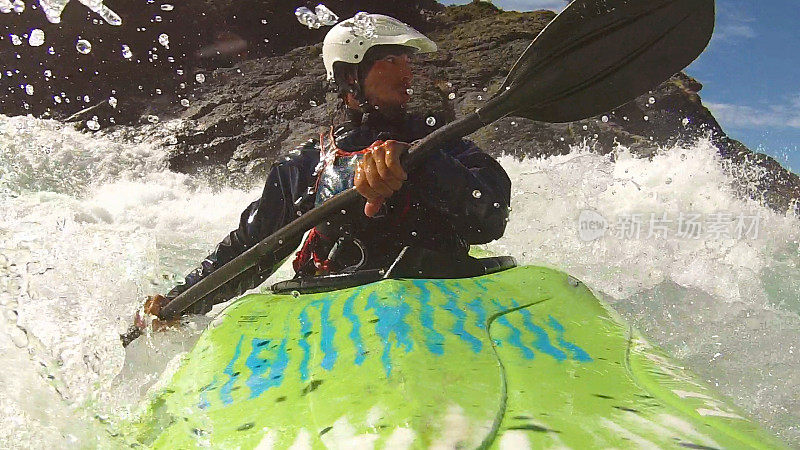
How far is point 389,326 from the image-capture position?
1.54 meters

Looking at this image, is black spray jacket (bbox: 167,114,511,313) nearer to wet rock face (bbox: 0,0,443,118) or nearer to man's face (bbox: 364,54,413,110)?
man's face (bbox: 364,54,413,110)

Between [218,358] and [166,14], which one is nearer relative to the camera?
[218,358]

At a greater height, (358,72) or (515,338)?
(358,72)

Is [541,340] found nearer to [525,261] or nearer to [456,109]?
[525,261]

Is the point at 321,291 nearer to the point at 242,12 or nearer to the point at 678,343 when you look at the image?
the point at 678,343

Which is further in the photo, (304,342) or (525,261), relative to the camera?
(525,261)

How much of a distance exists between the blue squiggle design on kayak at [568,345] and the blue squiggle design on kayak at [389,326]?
0.40m

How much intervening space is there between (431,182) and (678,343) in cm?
172

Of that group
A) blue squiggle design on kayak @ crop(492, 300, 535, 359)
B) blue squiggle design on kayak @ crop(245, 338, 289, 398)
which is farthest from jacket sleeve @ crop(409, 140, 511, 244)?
blue squiggle design on kayak @ crop(245, 338, 289, 398)

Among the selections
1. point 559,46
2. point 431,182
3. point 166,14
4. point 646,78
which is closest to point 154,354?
point 431,182

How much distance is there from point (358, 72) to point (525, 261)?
8.64ft

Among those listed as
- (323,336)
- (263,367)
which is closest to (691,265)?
(323,336)

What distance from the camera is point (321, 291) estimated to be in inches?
84.5

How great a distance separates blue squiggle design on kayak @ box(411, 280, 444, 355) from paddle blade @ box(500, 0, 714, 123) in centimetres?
74
